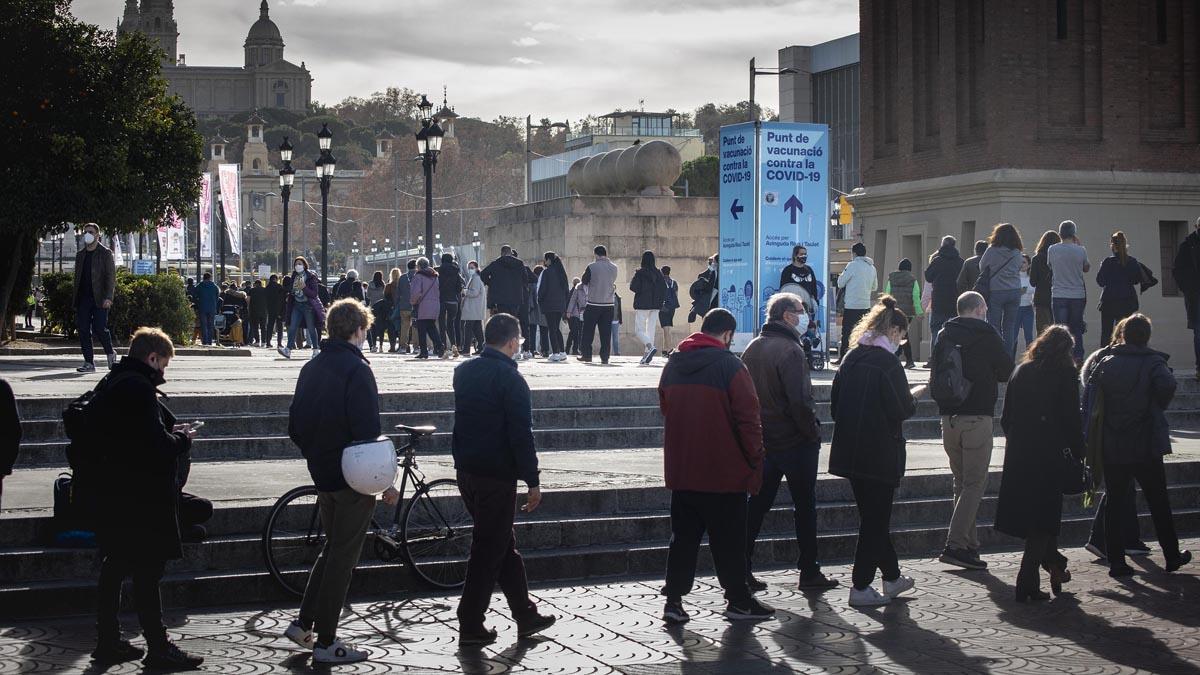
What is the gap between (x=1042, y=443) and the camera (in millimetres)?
10258

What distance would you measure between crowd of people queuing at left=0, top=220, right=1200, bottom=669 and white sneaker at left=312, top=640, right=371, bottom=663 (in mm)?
11

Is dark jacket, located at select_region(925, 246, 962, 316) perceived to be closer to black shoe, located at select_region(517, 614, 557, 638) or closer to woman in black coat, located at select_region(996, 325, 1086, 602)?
woman in black coat, located at select_region(996, 325, 1086, 602)

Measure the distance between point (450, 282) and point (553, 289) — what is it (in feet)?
6.87

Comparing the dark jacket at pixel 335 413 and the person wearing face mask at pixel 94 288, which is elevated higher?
the person wearing face mask at pixel 94 288

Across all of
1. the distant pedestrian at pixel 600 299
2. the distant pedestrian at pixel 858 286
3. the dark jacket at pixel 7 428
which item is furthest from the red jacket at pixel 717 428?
the distant pedestrian at pixel 600 299

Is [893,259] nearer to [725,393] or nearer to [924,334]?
[924,334]

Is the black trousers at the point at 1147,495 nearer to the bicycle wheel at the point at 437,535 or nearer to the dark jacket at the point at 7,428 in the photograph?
the bicycle wheel at the point at 437,535

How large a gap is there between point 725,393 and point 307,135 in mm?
182747

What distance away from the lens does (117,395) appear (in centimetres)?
809

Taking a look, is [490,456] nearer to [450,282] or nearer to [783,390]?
[783,390]

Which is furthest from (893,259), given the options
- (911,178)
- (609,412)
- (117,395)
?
(117,395)

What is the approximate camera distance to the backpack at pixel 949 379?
10984 mm

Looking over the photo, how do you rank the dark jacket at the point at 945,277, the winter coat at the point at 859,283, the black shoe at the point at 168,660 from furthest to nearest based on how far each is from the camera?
the winter coat at the point at 859,283
the dark jacket at the point at 945,277
the black shoe at the point at 168,660

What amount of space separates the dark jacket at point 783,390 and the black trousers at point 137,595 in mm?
3912
